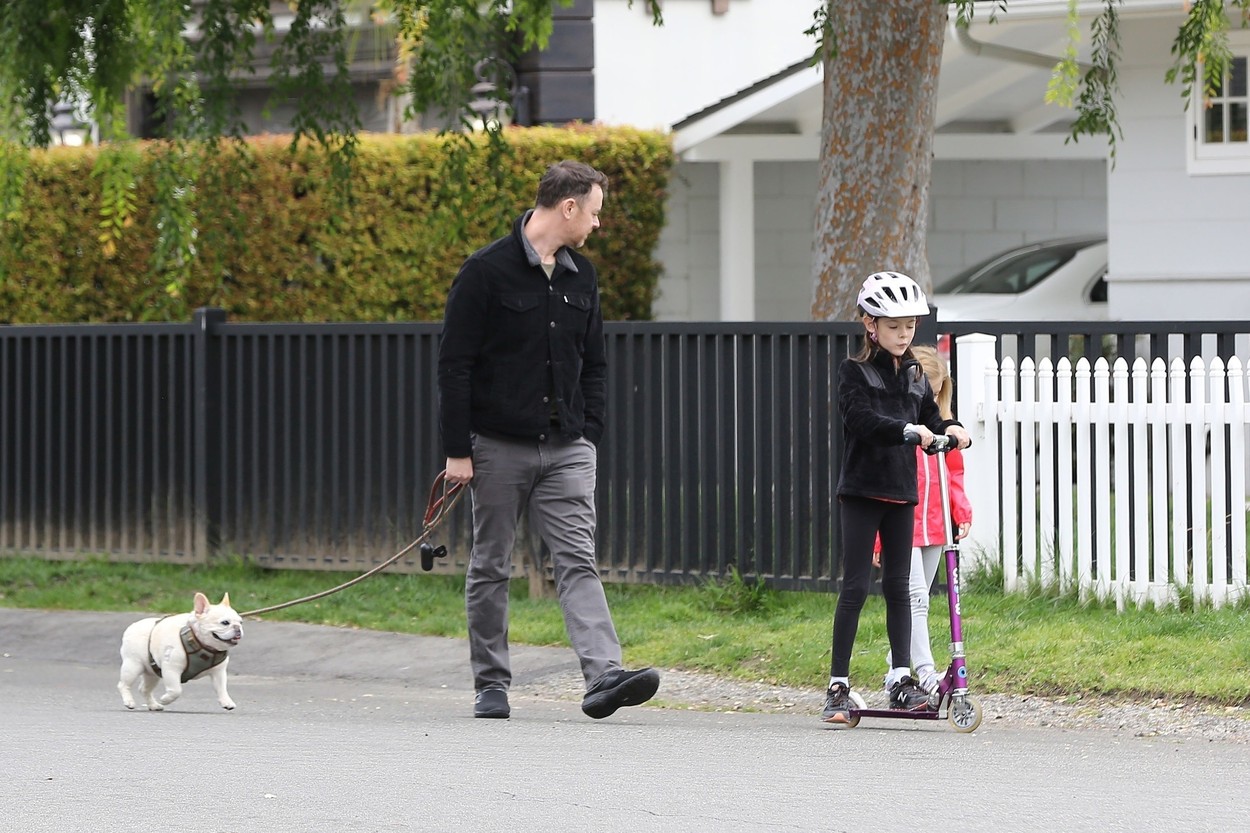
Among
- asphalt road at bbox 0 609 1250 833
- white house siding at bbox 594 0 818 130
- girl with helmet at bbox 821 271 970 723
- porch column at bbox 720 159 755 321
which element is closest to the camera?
asphalt road at bbox 0 609 1250 833

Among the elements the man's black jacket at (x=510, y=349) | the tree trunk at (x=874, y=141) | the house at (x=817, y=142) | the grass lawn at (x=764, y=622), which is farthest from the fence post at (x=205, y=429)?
the man's black jacket at (x=510, y=349)

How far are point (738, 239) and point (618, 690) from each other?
32.5ft

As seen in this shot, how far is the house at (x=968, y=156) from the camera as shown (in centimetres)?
1266

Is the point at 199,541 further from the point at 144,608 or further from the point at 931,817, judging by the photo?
the point at 931,817

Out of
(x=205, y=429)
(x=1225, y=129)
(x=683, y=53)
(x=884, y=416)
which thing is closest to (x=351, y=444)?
(x=205, y=429)

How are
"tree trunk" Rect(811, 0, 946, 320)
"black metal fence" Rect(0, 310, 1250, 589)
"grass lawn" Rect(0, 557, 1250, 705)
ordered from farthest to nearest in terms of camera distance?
1. "tree trunk" Rect(811, 0, 946, 320)
2. "black metal fence" Rect(0, 310, 1250, 589)
3. "grass lawn" Rect(0, 557, 1250, 705)

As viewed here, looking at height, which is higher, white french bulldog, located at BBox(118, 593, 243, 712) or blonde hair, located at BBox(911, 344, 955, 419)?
blonde hair, located at BBox(911, 344, 955, 419)

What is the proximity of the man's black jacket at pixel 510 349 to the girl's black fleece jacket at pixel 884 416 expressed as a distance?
3.48ft

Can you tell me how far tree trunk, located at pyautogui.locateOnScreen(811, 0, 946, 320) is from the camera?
923cm

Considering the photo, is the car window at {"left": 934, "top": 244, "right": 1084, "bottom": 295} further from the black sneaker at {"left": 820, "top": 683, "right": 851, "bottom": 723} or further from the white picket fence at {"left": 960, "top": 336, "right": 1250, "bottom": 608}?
the black sneaker at {"left": 820, "top": 683, "right": 851, "bottom": 723}

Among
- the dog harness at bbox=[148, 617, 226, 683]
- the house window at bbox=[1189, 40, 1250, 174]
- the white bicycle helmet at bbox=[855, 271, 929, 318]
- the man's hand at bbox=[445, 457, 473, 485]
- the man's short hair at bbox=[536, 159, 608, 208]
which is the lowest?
the dog harness at bbox=[148, 617, 226, 683]

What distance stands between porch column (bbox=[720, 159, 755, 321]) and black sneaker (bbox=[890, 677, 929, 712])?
9699 millimetres

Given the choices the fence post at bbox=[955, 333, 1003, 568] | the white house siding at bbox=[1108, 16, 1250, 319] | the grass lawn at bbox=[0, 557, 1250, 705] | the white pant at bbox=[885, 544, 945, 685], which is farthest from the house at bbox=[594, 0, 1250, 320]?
the white pant at bbox=[885, 544, 945, 685]

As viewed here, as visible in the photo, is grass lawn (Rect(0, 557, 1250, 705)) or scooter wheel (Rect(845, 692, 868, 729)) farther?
grass lawn (Rect(0, 557, 1250, 705))
